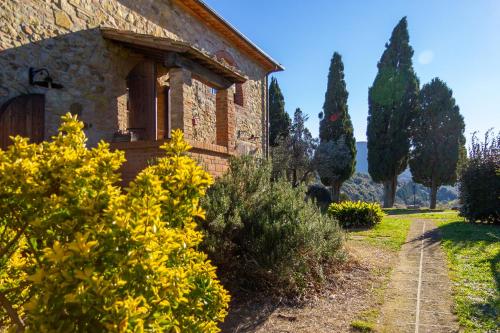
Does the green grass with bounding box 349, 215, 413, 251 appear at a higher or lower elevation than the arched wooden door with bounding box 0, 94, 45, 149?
lower

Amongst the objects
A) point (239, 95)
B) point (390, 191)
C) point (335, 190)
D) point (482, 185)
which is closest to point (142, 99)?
point (239, 95)

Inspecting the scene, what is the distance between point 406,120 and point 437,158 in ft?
9.91

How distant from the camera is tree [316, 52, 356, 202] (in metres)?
22.8

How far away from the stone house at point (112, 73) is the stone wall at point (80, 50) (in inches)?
0.5

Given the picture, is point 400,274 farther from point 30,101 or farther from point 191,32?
point 191,32

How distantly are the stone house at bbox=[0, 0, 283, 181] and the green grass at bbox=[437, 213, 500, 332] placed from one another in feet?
11.8

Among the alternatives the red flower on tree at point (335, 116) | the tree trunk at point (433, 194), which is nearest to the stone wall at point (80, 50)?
the red flower on tree at point (335, 116)

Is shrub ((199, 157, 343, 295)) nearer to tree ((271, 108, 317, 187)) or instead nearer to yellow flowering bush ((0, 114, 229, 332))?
yellow flowering bush ((0, 114, 229, 332))

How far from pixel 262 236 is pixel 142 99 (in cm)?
390

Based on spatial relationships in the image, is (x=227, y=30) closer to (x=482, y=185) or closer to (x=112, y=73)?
(x=112, y=73)

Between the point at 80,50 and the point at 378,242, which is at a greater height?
the point at 80,50

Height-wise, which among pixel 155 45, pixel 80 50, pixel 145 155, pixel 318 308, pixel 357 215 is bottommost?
pixel 318 308

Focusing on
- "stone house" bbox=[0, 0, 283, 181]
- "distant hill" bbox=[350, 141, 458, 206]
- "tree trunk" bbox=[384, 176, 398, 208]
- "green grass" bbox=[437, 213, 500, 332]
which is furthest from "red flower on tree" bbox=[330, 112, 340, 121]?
"stone house" bbox=[0, 0, 283, 181]

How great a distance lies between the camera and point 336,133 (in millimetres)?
24547
